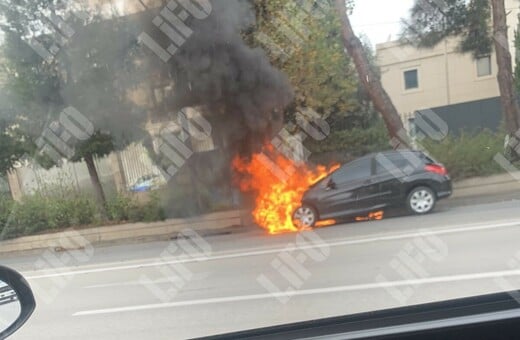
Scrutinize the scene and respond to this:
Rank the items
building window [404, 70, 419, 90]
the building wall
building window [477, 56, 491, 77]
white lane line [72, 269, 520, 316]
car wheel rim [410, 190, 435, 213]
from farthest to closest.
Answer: building window [404, 70, 419, 90], the building wall, building window [477, 56, 491, 77], car wheel rim [410, 190, 435, 213], white lane line [72, 269, 520, 316]

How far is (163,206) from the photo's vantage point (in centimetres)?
703

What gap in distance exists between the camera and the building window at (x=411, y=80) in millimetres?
12070

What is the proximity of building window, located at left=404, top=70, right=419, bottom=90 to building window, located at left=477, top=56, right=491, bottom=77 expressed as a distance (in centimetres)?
177

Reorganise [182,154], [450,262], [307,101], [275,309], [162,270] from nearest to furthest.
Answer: [275,309] < [450,262] < [162,270] < [182,154] < [307,101]

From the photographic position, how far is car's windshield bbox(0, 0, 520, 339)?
298 cm

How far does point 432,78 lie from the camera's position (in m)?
12.5

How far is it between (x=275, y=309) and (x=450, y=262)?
148cm

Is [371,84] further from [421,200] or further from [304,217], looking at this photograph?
[304,217]

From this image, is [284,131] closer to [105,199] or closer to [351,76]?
[351,76]

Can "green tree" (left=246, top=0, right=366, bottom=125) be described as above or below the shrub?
above

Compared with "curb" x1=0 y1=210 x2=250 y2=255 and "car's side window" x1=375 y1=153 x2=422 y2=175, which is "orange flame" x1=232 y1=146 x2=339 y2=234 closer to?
"curb" x1=0 y1=210 x2=250 y2=255

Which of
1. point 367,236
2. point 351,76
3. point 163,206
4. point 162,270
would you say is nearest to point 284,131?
point 351,76

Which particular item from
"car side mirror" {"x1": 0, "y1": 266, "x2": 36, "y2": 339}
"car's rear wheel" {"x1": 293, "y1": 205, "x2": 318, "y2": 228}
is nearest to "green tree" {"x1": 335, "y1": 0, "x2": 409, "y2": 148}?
"car's rear wheel" {"x1": 293, "y1": 205, "x2": 318, "y2": 228}

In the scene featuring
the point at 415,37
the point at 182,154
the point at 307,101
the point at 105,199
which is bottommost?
the point at 105,199
